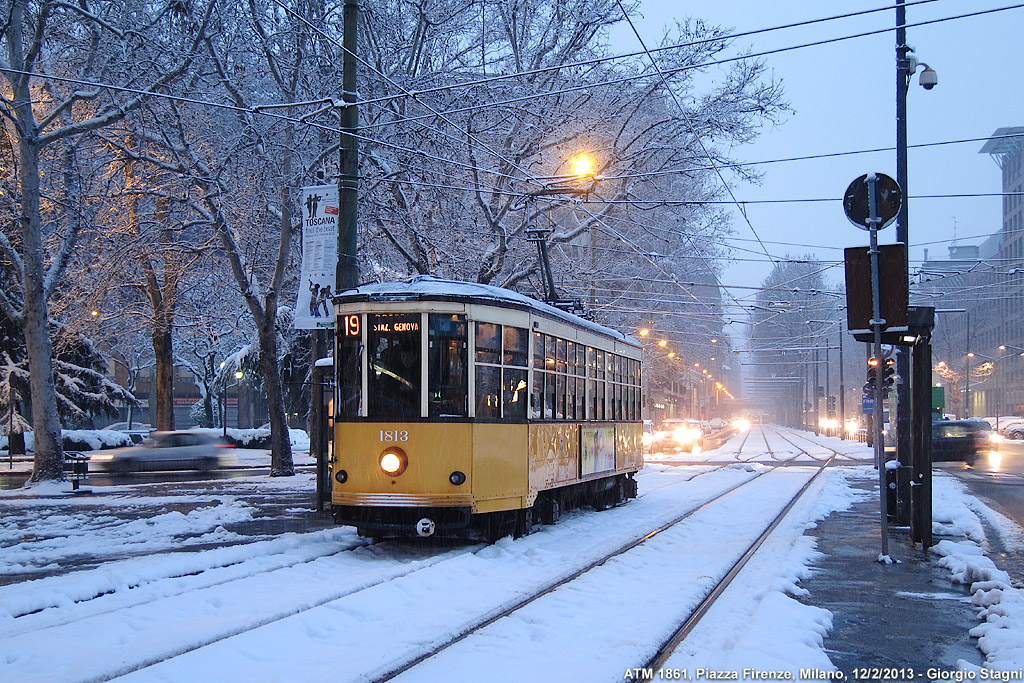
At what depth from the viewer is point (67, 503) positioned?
18922mm

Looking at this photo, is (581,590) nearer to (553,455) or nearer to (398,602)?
(398,602)

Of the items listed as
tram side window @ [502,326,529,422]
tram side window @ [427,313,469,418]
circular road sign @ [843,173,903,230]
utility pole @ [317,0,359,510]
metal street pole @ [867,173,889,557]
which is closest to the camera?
metal street pole @ [867,173,889,557]

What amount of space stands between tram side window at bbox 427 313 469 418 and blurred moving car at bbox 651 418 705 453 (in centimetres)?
3573

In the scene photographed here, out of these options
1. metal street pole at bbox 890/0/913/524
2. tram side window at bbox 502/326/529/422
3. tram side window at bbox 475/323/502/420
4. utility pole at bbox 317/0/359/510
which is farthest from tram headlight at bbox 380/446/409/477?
metal street pole at bbox 890/0/913/524

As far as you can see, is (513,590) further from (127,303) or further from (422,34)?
(127,303)

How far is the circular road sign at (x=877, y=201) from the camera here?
1173cm

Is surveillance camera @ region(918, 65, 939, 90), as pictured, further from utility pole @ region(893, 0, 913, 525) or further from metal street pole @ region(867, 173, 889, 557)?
metal street pole @ region(867, 173, 889, 557)

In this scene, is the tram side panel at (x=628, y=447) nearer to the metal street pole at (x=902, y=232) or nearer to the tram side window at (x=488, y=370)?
the metal street pole at (x=902, y=232)

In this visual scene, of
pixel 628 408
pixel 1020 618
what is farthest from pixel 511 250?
pixel 1020 618

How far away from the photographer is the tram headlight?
1174cm

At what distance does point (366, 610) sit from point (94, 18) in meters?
15.5

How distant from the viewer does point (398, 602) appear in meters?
9.00

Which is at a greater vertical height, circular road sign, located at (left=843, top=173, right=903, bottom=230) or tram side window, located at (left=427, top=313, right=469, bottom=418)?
circular road sign, located at (left=843, top=173, right=903, bottom=230)

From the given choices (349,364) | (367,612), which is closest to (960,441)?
(349,364)
